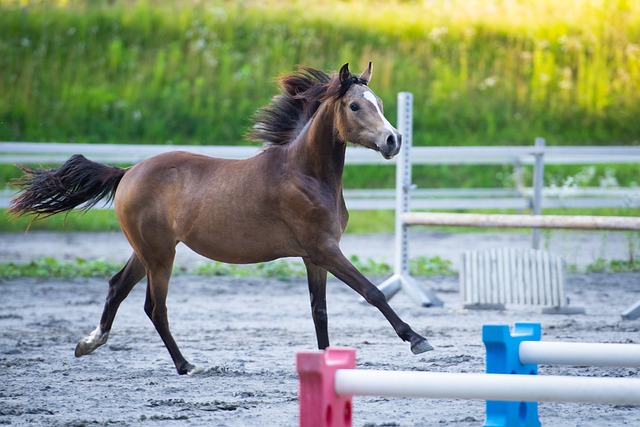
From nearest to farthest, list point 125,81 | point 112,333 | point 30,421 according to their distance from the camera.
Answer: point 30,421 < point 112,333 < point 125,81

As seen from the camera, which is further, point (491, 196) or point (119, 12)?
point (119, 12)

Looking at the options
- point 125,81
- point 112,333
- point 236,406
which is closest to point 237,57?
point 125,81

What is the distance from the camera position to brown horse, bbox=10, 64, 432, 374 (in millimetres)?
4918

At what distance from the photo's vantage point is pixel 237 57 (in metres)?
17.9

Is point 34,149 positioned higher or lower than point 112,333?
higher

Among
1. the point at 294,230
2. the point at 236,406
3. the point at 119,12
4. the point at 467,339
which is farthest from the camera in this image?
the point at 119,12

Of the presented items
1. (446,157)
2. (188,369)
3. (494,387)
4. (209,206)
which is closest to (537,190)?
(446,157)

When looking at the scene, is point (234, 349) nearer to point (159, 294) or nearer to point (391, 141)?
point (159, 294)

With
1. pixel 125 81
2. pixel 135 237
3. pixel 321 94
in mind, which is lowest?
pixel 135 237

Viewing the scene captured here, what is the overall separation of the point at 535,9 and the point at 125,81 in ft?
29.4

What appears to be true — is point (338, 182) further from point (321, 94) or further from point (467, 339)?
point (467, 339)

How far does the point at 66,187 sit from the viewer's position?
585 cm

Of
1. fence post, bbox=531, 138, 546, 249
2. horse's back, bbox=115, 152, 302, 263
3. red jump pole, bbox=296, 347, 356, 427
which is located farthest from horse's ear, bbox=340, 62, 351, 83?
fence post, bbox=531, 138, 546, 249

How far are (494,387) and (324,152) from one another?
254 centimetres
